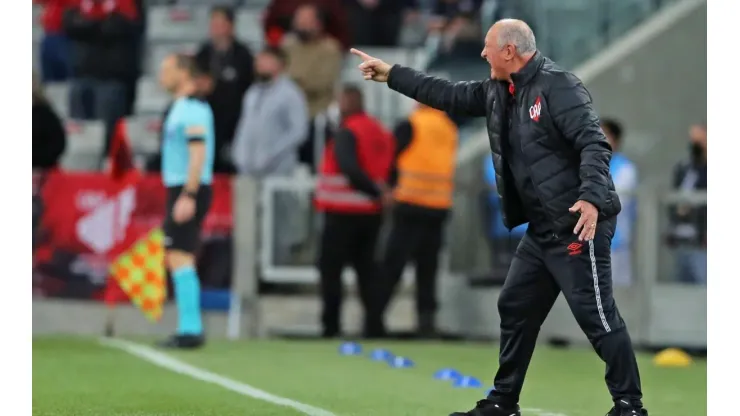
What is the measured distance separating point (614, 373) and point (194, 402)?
2.52m

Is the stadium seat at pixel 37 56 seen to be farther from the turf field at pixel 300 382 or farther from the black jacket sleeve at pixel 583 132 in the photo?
the black jacket sleeve at pixel 583 132

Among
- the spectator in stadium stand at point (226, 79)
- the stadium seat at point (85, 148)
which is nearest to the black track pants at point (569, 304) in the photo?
the spectator in stadium stand at point (226, 79)

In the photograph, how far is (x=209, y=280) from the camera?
46.3 ft

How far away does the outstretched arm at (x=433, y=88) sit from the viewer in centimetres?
743

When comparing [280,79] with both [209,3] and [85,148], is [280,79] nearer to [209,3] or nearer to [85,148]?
[85,148]

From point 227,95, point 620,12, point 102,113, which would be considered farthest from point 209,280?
point 620,12

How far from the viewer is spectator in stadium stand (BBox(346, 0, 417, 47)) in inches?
678

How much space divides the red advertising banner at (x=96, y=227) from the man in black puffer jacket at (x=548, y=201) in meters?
7.04

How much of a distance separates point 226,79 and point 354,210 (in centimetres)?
276

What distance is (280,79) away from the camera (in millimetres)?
15305

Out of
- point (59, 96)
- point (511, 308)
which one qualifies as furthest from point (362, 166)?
point (511, 308)

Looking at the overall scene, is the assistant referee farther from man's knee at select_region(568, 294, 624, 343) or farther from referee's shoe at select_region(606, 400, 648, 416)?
referee's shoe at select_region(606, 400, 648, 416)

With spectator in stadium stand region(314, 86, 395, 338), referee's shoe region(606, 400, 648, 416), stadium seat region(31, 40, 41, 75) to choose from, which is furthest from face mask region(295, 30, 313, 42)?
referee's shoe region(606, 400, 648, 416)

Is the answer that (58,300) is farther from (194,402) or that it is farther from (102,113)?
(194,402)
